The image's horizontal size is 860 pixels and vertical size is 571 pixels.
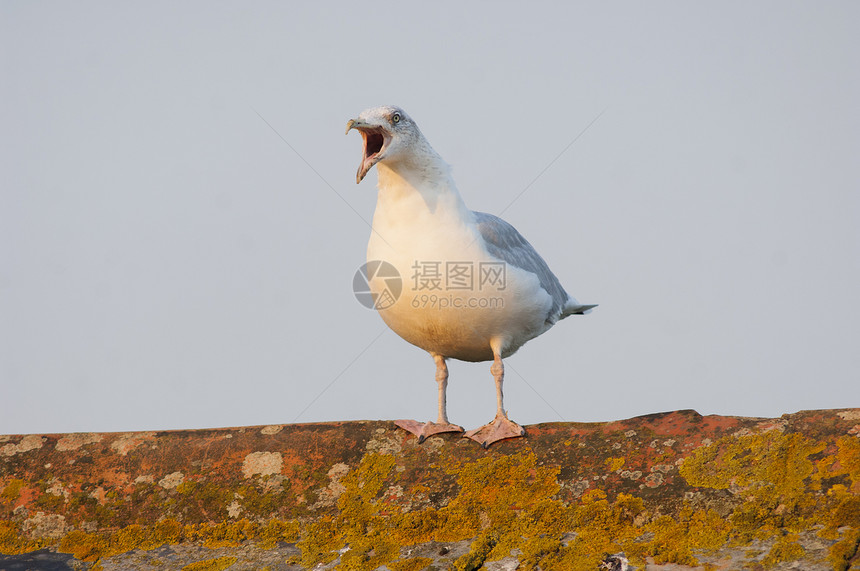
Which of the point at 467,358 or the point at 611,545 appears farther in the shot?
the point at 467,358

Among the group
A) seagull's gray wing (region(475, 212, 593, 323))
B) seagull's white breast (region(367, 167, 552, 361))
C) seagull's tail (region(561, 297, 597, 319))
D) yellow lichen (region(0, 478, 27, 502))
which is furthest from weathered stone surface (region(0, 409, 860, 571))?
seagull's tail (region(561, 297, 597, 319))

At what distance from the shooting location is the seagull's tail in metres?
9.19

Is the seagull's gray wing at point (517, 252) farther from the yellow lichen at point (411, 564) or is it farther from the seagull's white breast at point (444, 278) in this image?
the yellow lichen at point (411, 564)

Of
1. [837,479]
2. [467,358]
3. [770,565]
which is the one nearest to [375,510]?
[770,565]

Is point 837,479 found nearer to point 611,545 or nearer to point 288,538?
point 611,545

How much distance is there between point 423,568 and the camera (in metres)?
4.22

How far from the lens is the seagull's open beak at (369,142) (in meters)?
7.04

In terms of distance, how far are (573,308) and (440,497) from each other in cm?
485

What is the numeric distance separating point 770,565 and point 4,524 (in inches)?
159

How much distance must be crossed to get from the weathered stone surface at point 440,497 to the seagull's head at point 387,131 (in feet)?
7.82

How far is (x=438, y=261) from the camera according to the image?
22.5 ft

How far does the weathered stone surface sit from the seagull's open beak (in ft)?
7.52

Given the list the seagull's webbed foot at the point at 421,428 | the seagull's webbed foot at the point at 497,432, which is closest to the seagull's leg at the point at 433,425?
the seagull's webbed foot at the point at 421,428

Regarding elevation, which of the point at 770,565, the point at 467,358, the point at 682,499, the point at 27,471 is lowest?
the point at 770,565
